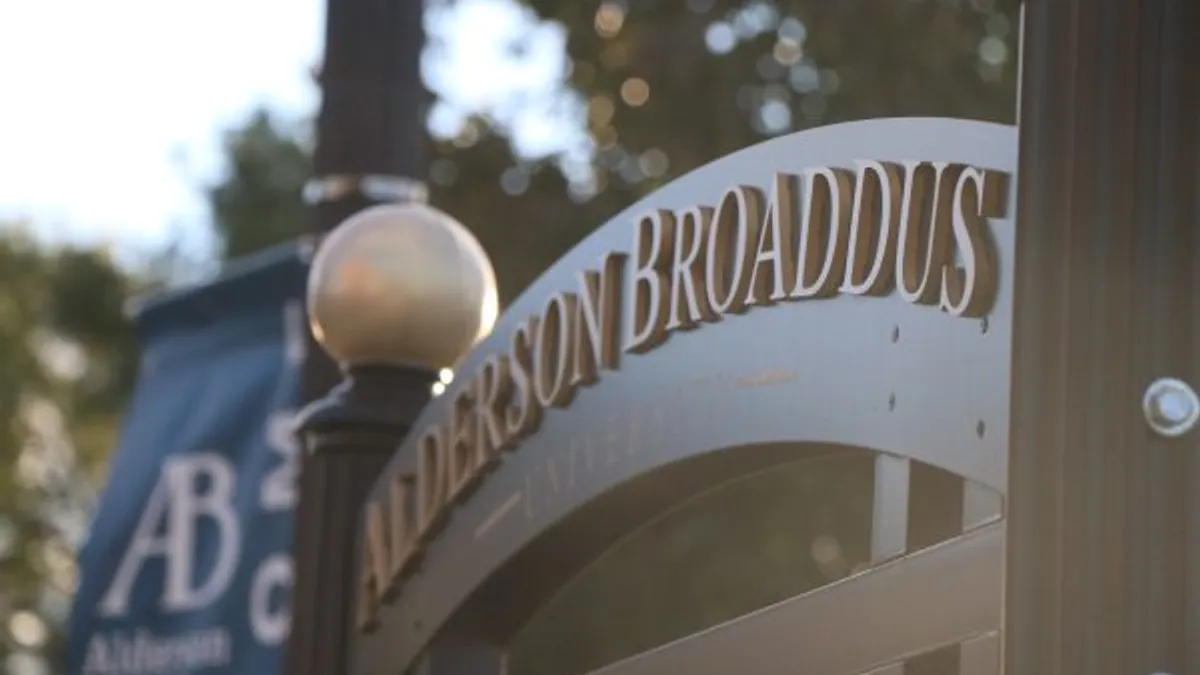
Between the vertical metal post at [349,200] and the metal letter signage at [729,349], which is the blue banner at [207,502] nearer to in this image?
the vertical metal post at [349,200]

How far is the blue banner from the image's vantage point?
5852 mm

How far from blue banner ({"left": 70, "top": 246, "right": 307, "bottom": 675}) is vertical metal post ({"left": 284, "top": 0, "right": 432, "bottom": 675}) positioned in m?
0.68

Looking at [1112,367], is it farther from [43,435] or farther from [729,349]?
[43,435]

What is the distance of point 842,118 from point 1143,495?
9916mm

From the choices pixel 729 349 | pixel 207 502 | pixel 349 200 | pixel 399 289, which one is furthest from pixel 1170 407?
pixel 207 502

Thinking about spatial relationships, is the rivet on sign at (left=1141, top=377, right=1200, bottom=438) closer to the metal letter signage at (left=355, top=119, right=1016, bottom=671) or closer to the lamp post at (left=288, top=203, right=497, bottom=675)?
the metal letter signage at (left=355, top=119, right=1016, bottom=671)

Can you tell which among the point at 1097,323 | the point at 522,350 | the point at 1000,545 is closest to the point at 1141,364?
the point at 1097,323

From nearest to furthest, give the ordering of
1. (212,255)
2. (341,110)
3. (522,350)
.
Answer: (522,350), (341,110), (212,255)

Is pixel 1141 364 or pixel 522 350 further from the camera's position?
pixel 522 350

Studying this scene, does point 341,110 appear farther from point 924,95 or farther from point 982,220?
point 924,95

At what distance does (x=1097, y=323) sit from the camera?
6.47 feet

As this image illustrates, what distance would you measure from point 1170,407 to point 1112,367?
5 centimetres

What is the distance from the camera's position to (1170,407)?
6.41ft

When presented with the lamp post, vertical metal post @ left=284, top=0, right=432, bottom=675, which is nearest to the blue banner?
vertical metal post @ left=284, top=0, right=432, bottom=675
